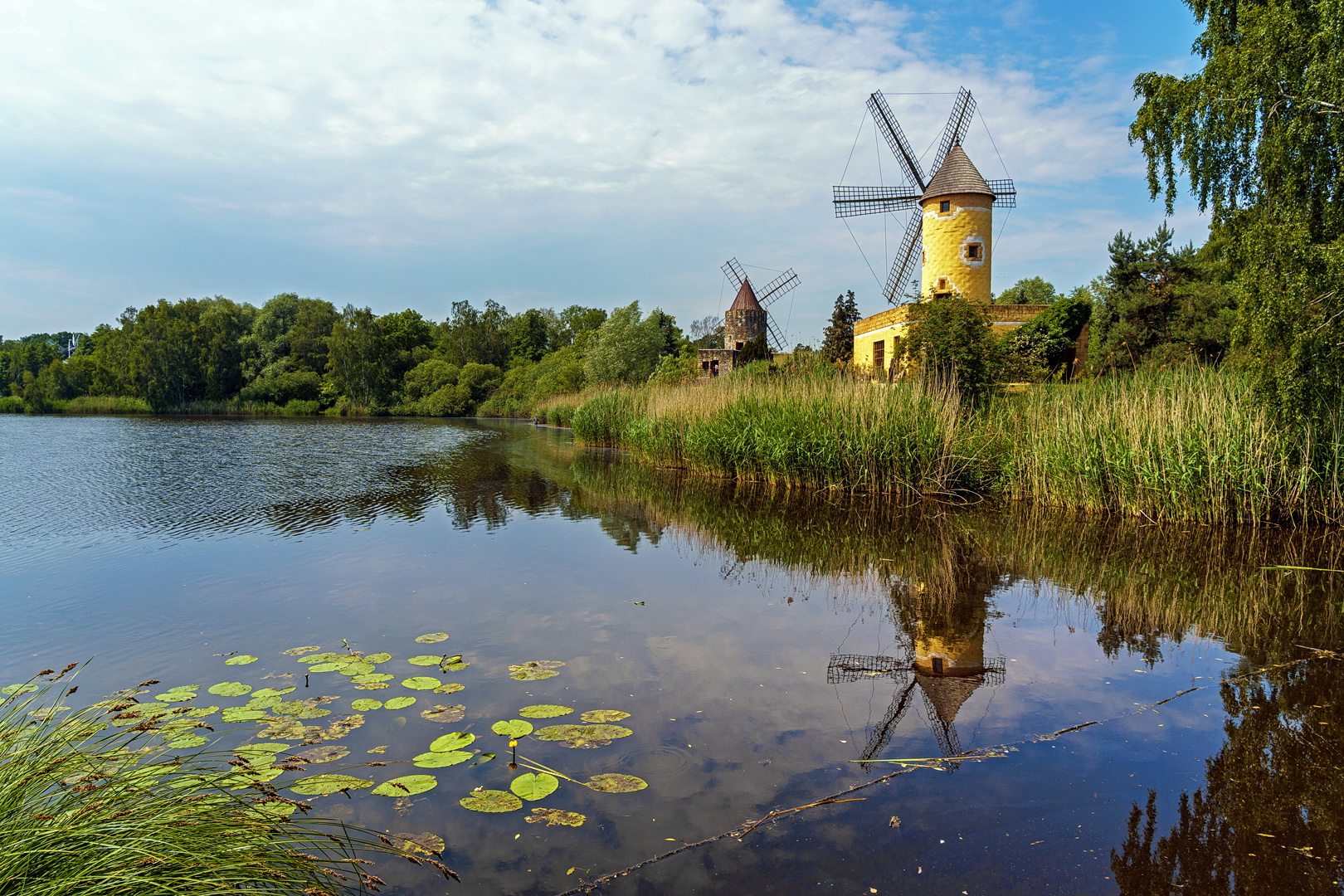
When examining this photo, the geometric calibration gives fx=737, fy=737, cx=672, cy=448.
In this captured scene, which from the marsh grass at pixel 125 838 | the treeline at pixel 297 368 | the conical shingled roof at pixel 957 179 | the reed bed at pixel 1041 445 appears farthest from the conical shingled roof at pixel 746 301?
the marsh grass at pixel 125 838

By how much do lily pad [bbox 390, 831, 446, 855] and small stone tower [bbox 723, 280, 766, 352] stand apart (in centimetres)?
4460

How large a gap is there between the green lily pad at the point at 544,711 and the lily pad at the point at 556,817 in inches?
36.0

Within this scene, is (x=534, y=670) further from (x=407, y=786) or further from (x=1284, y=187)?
(x=1284, y=187)

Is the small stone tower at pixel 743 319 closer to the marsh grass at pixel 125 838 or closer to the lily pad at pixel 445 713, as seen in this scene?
the lily pad at pixel 445 713

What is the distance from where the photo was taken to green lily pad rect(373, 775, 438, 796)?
10.3 ft

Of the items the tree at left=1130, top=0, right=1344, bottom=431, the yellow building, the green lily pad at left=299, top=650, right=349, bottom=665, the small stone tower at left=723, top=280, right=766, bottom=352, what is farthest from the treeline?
the green lily pad at left=299, top=650, right=349, bottom=665

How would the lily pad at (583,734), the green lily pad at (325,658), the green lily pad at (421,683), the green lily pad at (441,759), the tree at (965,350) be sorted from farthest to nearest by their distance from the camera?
the tree at (965,350) < the green lily pad at (325,658) < the green lily pad at (421,683) < the lily pad at (583,734) < the green lily pad at (441,759)

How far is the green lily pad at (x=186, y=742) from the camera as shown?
3.39m

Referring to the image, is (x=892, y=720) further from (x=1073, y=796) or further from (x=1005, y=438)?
(x=1005, y=438)

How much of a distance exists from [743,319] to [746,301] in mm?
1268

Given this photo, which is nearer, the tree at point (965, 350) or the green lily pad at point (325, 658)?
the green lily pad at point (325, 658)

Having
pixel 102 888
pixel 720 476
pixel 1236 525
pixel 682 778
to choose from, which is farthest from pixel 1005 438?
pixel 102 888

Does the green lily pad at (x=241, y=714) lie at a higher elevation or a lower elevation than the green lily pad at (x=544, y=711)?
higher

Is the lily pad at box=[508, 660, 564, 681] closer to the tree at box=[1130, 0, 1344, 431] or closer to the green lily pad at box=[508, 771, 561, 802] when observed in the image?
the green lily pad at box=[508, 771, 561, 802]
